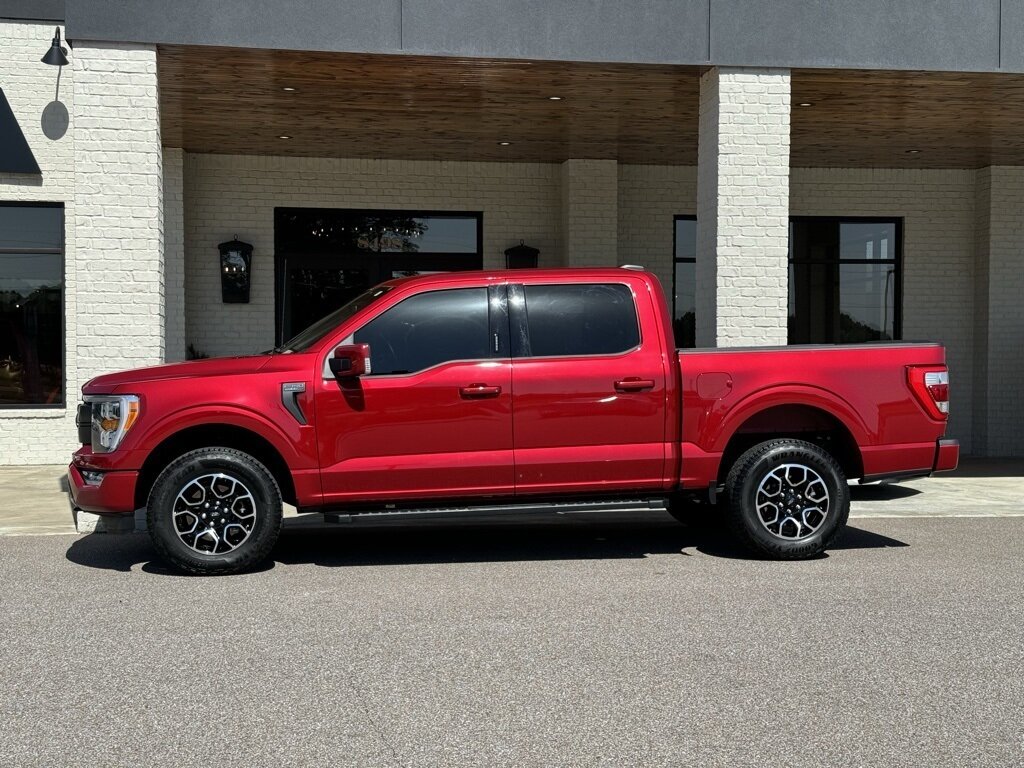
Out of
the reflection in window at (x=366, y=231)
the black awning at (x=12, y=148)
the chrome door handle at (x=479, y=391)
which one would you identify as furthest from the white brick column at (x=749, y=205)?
the black awning at (x=12, y=148)

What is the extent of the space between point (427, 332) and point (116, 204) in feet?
13.7

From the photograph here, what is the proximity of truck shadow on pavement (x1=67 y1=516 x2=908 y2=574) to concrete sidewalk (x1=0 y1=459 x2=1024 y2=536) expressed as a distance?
2.44 ft

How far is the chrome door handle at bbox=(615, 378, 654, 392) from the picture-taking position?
313 inches

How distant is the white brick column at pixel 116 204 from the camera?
10398mm

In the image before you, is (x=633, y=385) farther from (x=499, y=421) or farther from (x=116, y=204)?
(x=116, y=204)

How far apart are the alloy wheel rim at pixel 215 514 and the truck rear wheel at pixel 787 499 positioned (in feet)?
10.9

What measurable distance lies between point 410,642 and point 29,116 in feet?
37.6

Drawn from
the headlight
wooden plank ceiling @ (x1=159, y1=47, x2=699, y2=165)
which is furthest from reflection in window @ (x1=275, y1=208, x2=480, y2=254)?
the headlight

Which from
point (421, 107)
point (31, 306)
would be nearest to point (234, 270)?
point (31, 306)

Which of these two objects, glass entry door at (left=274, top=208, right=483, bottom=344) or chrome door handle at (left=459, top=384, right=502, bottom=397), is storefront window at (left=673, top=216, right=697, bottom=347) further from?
chrome door handle at (left=459, top=384, right=502, bottom=397)

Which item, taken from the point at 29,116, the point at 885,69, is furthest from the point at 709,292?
the point at 29,116

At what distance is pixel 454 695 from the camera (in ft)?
16.0

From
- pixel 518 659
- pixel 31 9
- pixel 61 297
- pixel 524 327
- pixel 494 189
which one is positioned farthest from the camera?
pixel 494 189

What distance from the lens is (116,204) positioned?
34.5 ft
